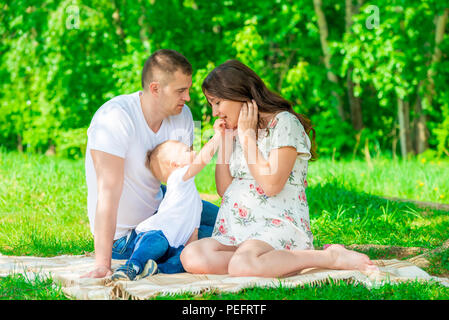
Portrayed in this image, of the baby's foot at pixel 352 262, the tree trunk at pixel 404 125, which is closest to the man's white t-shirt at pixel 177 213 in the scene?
the baby's foot at pixel 352 262

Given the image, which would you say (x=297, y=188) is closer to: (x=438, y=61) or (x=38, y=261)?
(x=38, y=261)

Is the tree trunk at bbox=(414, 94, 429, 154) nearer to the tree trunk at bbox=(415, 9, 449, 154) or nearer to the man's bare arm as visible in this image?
the tree trunk at bbox=(415, 9, 449, 154)

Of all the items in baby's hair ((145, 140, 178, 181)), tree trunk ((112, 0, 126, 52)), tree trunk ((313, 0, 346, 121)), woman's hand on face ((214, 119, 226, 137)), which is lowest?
baby's hair ((145, 140, 178, 181))

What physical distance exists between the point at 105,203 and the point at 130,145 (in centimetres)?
43

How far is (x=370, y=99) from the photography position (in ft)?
37.8

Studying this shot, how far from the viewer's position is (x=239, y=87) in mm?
3309

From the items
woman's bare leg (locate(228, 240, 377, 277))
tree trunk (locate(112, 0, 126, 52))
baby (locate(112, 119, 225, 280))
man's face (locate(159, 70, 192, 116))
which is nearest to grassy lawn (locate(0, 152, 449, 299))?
woman's bare leg (locate(228, 240, 377, 277))

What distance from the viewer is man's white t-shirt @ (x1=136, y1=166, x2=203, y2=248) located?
3.39 m

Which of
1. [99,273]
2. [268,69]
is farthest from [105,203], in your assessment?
[268,69]

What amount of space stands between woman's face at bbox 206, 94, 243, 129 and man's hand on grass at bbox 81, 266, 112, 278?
111 centimetres

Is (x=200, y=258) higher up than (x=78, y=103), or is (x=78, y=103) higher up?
(x=78, y=103)

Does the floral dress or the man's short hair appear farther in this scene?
the man's short hair
